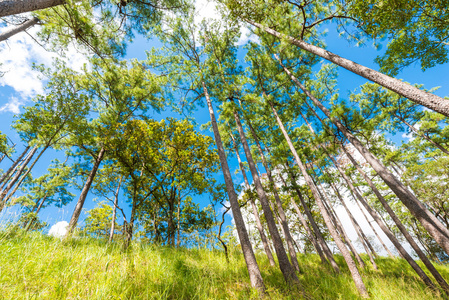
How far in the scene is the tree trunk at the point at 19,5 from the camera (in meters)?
2.90

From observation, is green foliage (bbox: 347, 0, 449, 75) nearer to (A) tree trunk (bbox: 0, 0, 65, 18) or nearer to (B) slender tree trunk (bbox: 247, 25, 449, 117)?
(B) slender tree trunk (bbox: 247, 25, 449, 117)

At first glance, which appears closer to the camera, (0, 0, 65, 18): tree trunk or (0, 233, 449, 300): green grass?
(0, 233, 449, 300): green grass

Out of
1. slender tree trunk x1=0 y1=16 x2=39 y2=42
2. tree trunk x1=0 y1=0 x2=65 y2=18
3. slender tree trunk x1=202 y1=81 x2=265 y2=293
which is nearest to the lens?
tree trunk x1=0 y1=0 x2=65 y2=18

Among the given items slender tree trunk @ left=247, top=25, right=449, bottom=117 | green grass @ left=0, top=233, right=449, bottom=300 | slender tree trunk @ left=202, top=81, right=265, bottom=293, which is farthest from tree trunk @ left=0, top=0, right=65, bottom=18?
slender tree trunk @ left=247, top=25, right=449, bottom=117

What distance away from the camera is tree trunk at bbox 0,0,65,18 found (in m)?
2.90

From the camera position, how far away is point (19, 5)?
10.00 ft

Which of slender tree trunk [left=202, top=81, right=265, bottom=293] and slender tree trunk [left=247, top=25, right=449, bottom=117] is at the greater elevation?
slender tree trunk [left=247, top=25, right=449, bottom=117]

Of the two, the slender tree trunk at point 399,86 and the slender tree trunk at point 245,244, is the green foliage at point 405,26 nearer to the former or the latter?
the slender tree trunk at point 399,86

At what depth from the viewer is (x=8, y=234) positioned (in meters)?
2.65

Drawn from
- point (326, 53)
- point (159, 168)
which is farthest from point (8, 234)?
point (326, 53)

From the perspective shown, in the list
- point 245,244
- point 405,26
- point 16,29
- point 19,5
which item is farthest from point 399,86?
point 16,29

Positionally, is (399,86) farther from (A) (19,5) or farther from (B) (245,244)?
(A) (19,5)

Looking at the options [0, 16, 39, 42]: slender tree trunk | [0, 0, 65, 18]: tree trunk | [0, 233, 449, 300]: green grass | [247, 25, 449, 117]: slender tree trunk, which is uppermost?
[0, 16, 39, 42]: slender tree trunk

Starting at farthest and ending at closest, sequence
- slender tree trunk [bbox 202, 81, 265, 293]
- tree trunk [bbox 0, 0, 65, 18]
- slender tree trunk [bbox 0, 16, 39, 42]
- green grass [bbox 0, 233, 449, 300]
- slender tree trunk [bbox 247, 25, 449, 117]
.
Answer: slender tree trunk [bbox 0, 16, 39, 42] < slender tree trunk [bbox 202, 81, 265, 293] < slender tree trunk [bbox 247, 25, 449, 117] < tree trunk [bbox 0, 0, 65, 18] < green grass [bbox 0, 233, 449, 300]
